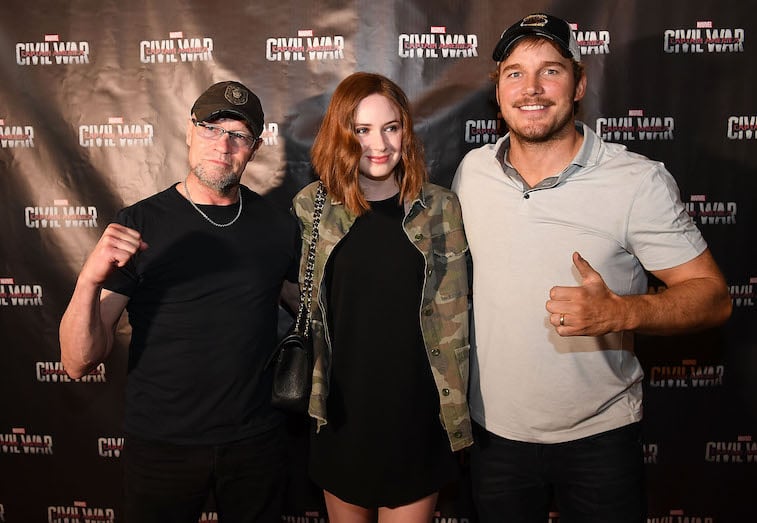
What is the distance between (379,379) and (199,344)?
60 centimetres

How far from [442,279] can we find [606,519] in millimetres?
923

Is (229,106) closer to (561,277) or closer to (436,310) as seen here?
(436,310)

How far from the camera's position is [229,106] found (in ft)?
5.77

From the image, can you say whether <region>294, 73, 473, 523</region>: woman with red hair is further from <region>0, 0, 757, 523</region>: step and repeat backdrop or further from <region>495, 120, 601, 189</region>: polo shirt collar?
<region>0, 0, 757, 523</region>: step and repeat backdrop

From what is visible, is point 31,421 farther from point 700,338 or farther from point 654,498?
point 700,338

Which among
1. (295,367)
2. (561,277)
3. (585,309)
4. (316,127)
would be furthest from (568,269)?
(316,127)

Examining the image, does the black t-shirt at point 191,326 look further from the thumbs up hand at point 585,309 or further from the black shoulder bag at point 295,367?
the thumbs up hand at point 585,309

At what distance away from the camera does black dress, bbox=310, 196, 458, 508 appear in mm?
1655

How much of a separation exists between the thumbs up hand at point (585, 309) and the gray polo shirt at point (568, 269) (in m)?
0.24

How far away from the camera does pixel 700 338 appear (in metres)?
2.50

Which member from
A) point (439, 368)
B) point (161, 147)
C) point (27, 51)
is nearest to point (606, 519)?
point (439, 368)

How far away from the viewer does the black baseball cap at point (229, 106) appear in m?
1.75

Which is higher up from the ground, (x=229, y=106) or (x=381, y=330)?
(x=229, y=106)

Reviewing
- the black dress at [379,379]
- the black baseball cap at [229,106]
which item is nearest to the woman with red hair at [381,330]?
the black dress at [379,379]
